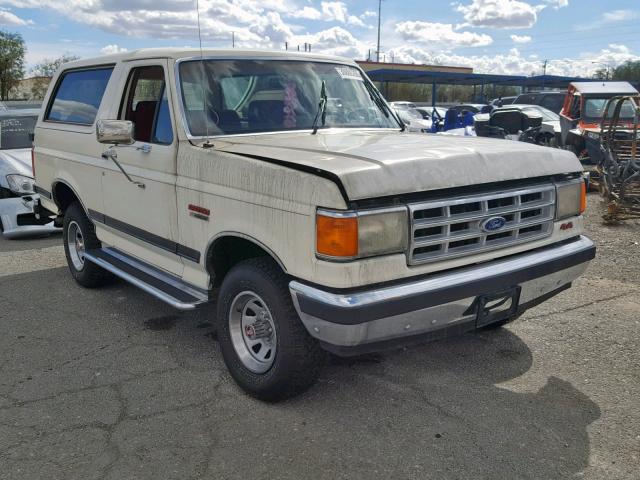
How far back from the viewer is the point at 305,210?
2.89 m

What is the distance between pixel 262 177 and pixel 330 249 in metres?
0.62

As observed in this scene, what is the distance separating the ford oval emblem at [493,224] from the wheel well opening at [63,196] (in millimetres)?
4049

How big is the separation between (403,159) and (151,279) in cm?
218

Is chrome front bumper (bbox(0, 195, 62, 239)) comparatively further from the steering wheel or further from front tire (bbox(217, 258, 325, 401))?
front tire (bbox(217, 258, 325, 401))

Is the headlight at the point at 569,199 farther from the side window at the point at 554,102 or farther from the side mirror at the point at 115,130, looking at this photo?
the side window at the point at 554,102

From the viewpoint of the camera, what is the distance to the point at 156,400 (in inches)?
141

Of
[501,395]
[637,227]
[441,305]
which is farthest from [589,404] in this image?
[637,227]

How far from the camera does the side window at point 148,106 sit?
4.11 metres

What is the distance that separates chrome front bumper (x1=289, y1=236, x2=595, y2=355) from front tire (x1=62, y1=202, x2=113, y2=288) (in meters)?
3.09

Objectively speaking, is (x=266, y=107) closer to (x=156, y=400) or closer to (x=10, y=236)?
(x=156, y=400)

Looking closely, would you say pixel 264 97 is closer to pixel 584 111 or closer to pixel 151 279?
pixel 151 279

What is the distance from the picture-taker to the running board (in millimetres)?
3840

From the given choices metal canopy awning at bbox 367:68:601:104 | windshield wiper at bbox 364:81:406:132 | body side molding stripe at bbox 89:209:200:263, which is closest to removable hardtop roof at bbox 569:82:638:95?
windshield wiper at bbox 364:81:406:132

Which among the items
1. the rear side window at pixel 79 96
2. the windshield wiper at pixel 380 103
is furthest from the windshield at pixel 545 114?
the rear side window at pixel 79 96
